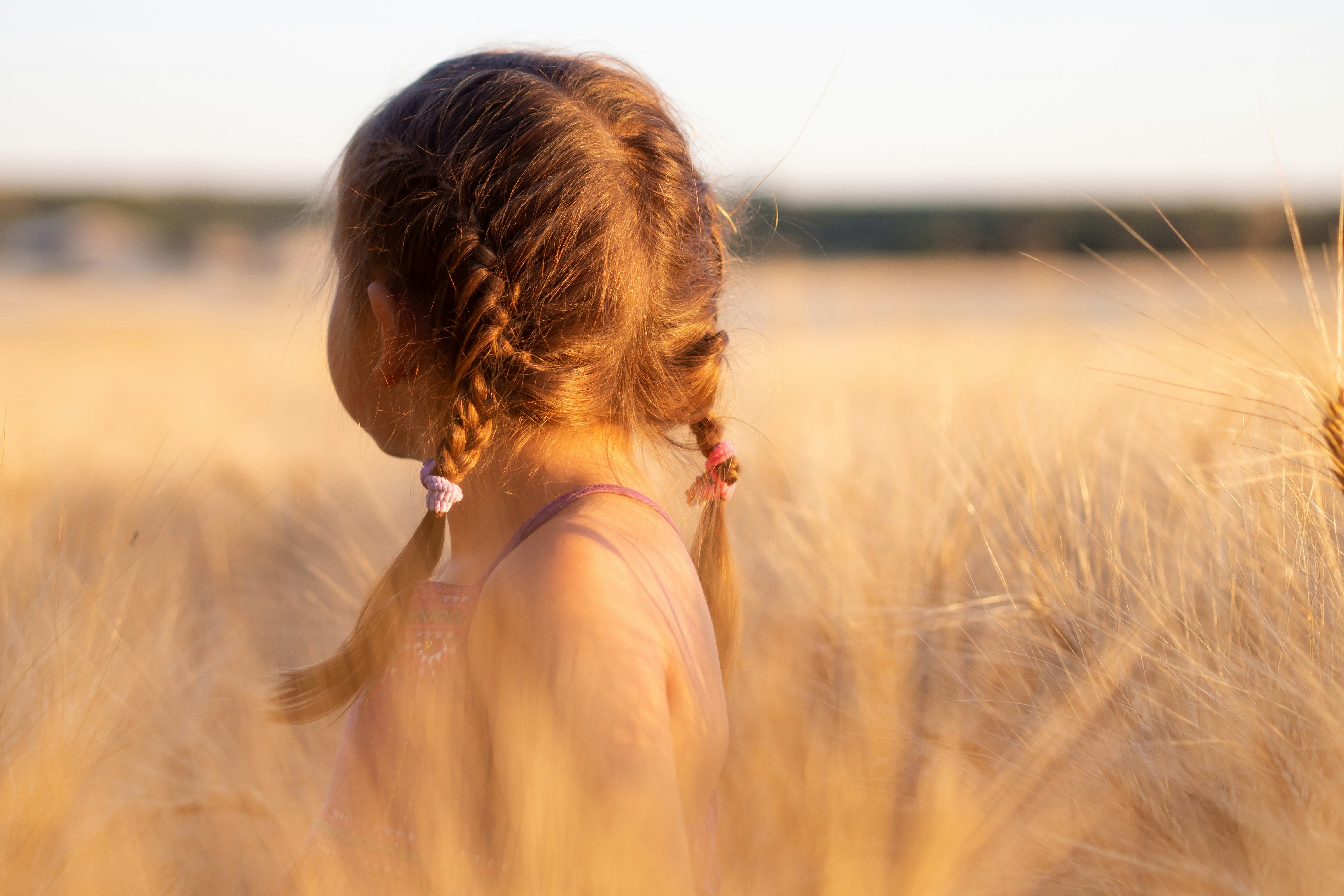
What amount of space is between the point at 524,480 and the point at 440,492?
0.11 meters

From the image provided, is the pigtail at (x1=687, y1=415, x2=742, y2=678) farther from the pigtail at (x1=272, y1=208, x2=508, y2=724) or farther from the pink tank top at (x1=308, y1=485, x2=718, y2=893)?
the pigtail at (x1=272, y1=208, x2=508, y2=724)

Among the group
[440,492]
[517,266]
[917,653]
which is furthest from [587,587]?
[917,653]

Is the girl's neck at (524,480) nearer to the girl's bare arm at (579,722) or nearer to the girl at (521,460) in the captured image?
the girl at (521,460)

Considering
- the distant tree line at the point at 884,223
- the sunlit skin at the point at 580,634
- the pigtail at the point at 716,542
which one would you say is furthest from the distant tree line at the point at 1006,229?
the sunlit skin at the point at 580,634

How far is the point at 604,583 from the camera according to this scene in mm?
960

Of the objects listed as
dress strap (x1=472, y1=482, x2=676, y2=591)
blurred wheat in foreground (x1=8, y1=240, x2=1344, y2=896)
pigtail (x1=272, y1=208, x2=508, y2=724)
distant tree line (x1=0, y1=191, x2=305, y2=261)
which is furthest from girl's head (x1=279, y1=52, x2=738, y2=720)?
distant tree line (x1=0, y1=191, x2=305, y2=261)

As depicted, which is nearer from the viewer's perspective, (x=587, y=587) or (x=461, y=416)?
(x=587, y=587)

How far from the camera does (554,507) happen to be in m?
1.07

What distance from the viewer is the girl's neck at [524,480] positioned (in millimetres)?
1135

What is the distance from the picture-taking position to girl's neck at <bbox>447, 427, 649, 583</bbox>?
44.7 inches

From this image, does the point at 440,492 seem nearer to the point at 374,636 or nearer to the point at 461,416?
the point at 461,416

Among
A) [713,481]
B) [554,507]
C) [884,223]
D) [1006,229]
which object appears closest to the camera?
[554,507]

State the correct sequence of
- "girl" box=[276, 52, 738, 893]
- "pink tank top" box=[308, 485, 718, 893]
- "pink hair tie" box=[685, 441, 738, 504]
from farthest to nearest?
"pink hair tie" box=[685, 441, 738, 504]
"pink tank top" box=[308, 485, 718, 893]
"girl" box=[276, 52, 738, 893]

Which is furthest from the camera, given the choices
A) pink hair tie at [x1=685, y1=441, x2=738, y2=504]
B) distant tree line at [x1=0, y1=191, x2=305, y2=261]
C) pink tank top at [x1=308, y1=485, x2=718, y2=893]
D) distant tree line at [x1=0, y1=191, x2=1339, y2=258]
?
distant tree line at [x1=0, y1=191, x2=305, y2=261]
